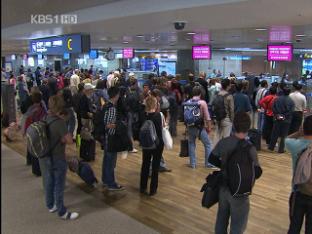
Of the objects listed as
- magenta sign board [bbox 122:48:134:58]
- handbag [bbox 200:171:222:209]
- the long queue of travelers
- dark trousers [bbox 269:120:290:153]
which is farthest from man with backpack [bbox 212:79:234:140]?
magenta sign board [bbox 122:48:134:58]

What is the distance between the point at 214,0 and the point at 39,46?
314 inches

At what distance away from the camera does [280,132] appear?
7.85 m

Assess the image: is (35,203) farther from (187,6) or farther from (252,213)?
(187,6)

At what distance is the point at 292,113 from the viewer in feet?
25.4

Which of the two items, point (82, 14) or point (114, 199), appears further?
point (82, 14)

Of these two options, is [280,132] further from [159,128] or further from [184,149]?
[159,128]

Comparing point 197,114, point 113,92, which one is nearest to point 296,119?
point 197,114

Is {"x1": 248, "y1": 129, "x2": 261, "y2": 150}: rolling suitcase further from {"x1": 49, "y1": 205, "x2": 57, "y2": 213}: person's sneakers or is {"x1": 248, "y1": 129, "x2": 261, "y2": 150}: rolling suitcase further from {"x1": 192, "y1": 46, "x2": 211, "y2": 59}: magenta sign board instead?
{"x1": 192, "y1": 46, "x2": 211, "y2": 59}: magenta sign board

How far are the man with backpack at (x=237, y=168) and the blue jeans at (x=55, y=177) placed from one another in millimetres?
2032

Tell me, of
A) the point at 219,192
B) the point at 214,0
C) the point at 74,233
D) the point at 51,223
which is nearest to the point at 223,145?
the point at 219,192

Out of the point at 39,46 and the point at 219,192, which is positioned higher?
the point at 39,46

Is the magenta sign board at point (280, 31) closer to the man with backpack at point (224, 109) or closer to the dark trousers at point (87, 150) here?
the man with backpack at point (224, 109)

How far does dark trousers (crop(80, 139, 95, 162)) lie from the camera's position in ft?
22.9

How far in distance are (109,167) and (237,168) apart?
9.18 feet
